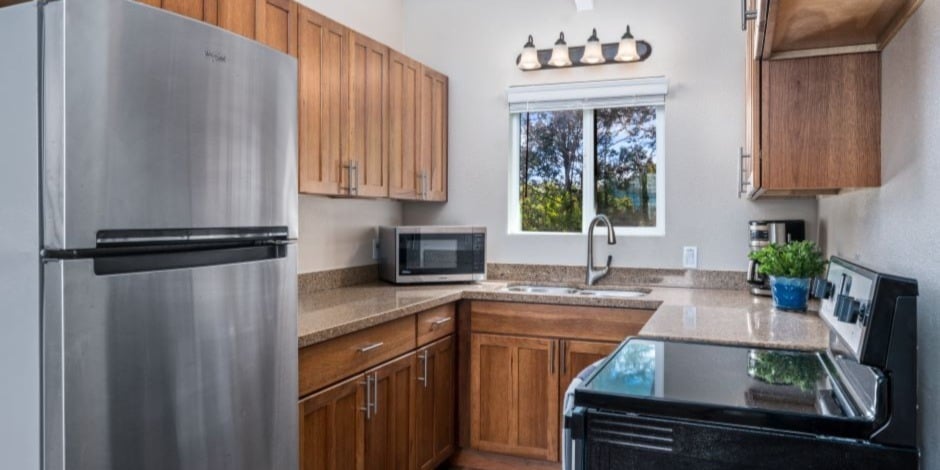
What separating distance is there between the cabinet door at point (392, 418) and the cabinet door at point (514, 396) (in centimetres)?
46

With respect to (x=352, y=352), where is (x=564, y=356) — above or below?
below

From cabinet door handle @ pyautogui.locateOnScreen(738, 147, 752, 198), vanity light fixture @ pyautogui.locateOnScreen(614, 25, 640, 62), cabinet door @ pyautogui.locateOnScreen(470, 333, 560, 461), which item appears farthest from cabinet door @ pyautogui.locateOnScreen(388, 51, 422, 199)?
cabinet door handle @ pyautogui.locateOnScreen(738, 147, 752, 198)

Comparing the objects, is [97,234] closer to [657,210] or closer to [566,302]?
[566,302]

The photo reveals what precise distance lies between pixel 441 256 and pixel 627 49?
4.74 feet

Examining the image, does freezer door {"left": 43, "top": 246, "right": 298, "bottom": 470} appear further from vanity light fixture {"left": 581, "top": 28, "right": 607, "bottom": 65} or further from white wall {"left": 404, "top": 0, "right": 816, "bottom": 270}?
vanity light fixture {"left": 581, "top": 28, "right": 607, "bottom": 65}

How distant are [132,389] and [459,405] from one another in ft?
6.55

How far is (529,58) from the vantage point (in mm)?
3389


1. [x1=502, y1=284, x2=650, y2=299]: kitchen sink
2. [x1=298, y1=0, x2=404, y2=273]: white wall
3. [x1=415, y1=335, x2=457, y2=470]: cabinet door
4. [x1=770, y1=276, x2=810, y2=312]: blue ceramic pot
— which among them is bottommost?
[x1=415, y1=335, x2=457, y2=470]: cabinet door

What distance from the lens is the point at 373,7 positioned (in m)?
3.46

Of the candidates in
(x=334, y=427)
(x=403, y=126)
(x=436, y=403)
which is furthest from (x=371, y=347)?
(x=403, y=126)

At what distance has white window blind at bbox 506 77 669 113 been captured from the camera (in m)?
3.26

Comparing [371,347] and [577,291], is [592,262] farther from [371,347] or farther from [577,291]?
[371,347]

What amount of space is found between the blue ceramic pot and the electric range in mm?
902

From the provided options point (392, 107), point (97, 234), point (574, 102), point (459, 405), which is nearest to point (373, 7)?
point (392, 107)
